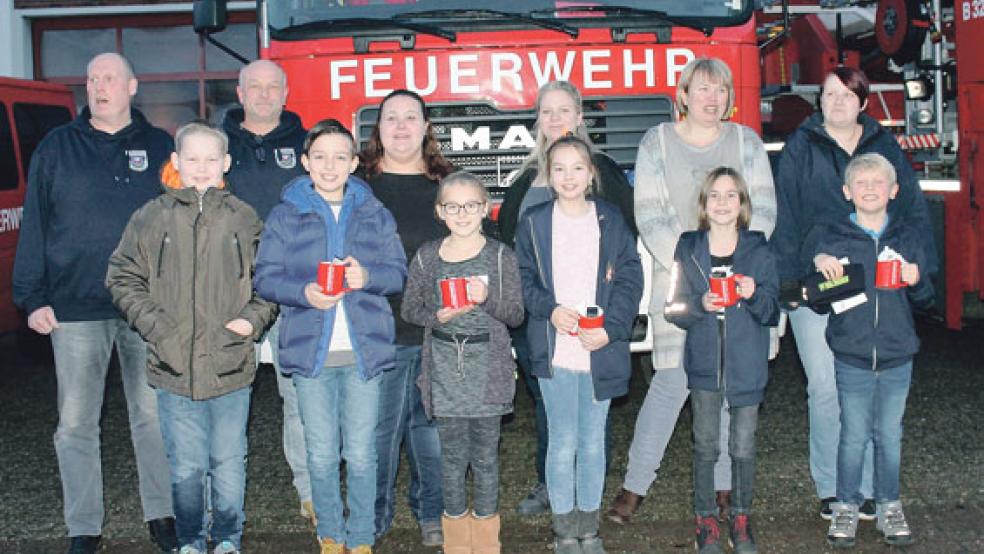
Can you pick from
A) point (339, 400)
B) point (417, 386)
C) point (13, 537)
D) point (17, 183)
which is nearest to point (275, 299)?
point (339, 400)

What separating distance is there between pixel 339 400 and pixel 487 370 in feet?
1.92

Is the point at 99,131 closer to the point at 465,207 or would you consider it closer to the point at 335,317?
the point at 335,317

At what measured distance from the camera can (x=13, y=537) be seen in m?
5.03

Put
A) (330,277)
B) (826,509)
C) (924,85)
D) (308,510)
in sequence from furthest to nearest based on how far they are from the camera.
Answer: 1. (924,85)
2. (308,510)
3. (826,509)
4. (330,277)

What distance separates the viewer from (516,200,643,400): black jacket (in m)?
4.41

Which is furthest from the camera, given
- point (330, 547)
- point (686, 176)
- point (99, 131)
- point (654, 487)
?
point (654, 487)

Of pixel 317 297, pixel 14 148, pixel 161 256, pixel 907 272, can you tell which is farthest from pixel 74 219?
pixel 14 148

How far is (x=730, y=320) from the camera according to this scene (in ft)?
14.7

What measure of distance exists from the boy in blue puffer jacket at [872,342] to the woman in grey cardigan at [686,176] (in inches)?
14.1

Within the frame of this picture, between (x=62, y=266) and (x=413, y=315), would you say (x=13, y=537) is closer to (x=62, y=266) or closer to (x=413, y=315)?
(x=62, y=266)

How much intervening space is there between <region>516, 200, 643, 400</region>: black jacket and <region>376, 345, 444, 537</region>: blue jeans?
58 cm

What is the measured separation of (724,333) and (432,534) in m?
1.47

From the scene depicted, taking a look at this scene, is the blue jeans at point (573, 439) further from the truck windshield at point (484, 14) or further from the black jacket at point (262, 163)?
the truck windshield at point (484, 14)

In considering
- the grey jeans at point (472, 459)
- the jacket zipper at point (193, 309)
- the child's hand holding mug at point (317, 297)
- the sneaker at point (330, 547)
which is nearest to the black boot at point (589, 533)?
the grey jeans at point (472, 459)
